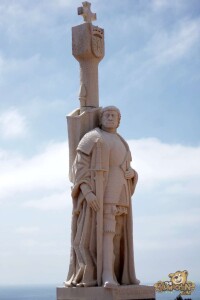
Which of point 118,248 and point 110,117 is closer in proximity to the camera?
point 118,248

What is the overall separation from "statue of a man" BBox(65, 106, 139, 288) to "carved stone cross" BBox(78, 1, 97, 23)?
220 centimetres

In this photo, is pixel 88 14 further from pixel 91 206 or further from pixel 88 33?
pixel 91 206

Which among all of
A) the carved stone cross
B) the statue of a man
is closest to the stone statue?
the statue of a man

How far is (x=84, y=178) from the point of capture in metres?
12.6

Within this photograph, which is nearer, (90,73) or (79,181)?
(79,181)

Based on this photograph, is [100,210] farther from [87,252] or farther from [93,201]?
[87,252]

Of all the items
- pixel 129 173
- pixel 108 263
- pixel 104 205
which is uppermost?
pixel 129 173

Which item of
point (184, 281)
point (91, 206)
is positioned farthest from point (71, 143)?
point (184, 281)

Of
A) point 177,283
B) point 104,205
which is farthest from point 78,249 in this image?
point 177,283

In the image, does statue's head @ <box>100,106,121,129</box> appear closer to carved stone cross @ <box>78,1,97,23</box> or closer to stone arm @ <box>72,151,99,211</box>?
stone arm @ <box>72,151,99,211</box>

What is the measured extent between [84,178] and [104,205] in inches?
26.1

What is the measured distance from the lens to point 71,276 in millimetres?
12602

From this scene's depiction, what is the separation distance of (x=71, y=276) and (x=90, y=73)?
4.26 m

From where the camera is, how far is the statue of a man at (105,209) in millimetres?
12328
